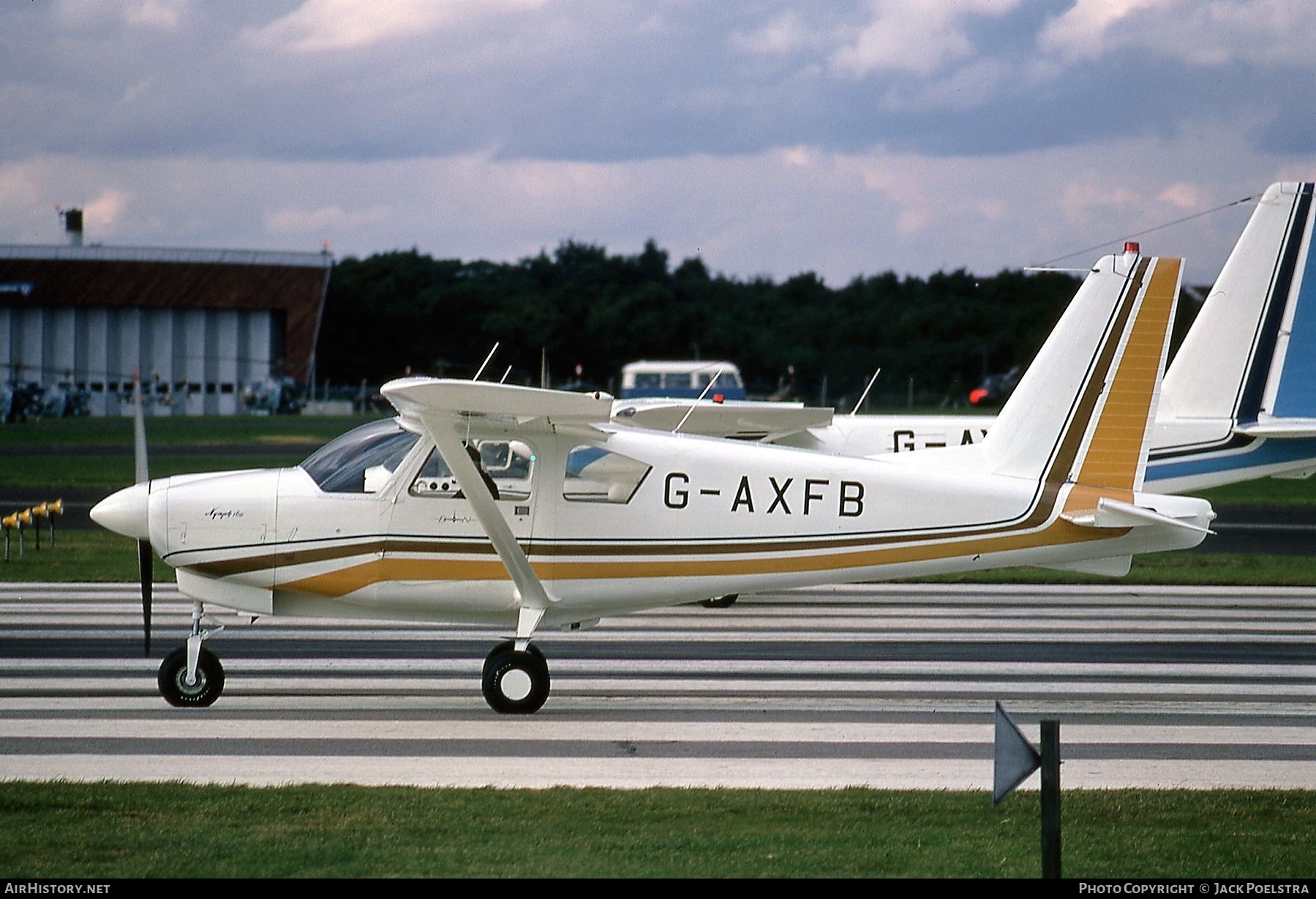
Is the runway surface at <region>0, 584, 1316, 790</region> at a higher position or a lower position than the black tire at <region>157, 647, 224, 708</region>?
lower

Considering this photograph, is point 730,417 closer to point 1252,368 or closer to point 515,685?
point 1252,368

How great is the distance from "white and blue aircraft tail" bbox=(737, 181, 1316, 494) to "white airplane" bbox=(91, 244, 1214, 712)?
6148 millimetres

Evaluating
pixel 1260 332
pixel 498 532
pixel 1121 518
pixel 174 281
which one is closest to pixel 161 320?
pixel 174 281

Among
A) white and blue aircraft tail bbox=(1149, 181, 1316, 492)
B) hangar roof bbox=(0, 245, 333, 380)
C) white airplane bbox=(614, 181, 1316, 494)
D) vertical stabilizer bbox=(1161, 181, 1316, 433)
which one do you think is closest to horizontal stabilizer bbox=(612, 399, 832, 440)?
white airplane bbox=(614, 181, 1316, 494)

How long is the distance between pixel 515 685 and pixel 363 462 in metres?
1.97

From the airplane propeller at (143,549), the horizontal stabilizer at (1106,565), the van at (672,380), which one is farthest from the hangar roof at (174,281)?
the horizontal stabilizer at (1106,565)

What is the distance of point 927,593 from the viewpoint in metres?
17.2

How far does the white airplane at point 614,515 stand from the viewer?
10156 mm

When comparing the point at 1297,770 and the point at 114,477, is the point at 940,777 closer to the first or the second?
the point at 1297,770

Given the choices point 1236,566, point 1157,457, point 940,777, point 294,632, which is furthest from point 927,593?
point 940,777

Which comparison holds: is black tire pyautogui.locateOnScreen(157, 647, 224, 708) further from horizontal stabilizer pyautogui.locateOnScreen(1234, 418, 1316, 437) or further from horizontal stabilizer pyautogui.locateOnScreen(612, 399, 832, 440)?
horizontal stabilizer pyautogui.locateOnScreen(1234, 418, 1316, 437)

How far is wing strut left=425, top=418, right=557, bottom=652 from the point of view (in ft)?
32.0

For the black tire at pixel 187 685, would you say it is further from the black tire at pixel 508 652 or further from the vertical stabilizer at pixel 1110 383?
the vertical stabilizer at pixel 1110 383

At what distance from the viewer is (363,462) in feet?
34.2
